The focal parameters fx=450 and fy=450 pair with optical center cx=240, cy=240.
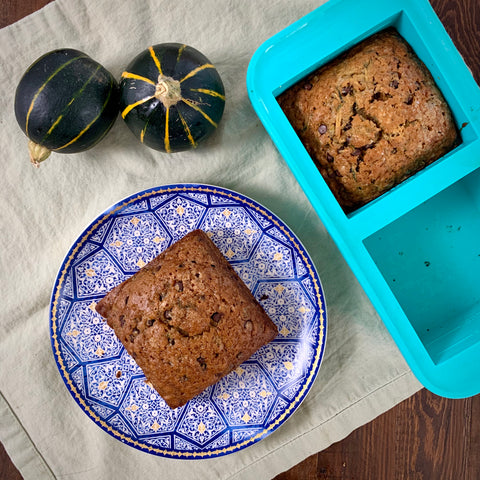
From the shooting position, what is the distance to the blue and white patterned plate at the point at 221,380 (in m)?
1.39

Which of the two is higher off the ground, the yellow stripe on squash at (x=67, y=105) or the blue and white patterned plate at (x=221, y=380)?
the yellow stripe on squash at (x=67, y=105)

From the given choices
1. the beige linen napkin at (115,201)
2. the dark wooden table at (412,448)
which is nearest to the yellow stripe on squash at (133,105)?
the beige linen napkin at (115,201)

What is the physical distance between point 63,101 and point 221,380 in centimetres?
94

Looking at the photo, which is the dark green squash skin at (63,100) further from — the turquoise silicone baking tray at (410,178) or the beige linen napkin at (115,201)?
the turquoise silicone baking tray at (410,178)

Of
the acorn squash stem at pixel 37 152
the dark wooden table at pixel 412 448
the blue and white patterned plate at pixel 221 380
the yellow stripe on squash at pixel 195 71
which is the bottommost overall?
the dark wooden table at pixel 412 448

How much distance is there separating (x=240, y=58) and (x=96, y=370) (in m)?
1.10

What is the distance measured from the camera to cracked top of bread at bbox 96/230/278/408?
1.27 m

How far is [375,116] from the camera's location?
1.24m

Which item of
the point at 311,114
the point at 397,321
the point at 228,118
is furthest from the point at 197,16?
the point at 397,321

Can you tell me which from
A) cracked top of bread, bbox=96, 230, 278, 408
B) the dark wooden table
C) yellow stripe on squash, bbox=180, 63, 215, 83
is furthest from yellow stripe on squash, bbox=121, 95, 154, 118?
the dark wooden table

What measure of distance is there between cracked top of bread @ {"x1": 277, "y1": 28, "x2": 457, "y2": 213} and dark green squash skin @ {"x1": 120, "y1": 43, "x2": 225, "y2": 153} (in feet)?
0.91

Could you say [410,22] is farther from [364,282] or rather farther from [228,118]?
[364,282]

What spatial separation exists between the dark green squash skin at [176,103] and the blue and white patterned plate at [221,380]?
0.67ft

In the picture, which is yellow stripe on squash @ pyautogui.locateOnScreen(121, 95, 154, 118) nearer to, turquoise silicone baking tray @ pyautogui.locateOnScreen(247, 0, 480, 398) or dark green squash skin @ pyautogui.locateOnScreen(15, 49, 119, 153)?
dark green squash skin @ pyautogui.locateOnScreen(15, 49, 119, 153)
